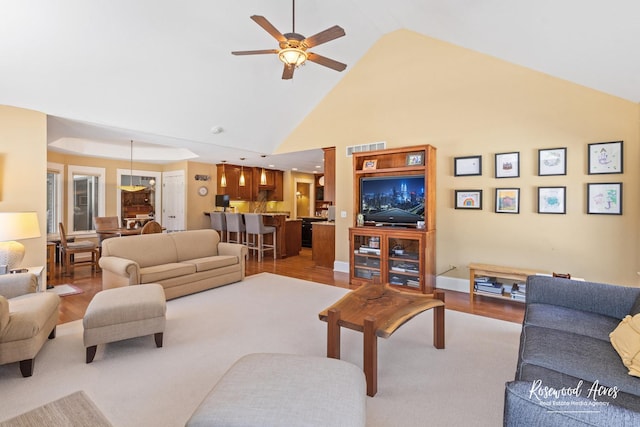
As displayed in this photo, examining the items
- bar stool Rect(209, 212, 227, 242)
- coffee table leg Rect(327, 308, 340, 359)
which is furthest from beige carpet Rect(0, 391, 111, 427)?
bar stool Rect(209, 212, 227, 242)

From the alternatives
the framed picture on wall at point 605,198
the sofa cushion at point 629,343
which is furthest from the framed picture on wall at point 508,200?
the sofa cushion at point 629,343

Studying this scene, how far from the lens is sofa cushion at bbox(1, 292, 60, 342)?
2223 mm

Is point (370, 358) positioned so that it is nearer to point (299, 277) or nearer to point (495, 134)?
point (299, 277)

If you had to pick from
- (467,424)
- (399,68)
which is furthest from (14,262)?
(399,68)

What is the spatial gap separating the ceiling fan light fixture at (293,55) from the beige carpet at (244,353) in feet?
8.87

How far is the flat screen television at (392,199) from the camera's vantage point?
15.3 ft

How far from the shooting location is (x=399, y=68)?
4.99 metres

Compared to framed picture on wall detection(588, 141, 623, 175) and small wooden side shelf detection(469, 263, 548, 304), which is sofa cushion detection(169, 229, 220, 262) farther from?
framed picture on wall detection(588, 141, 623, 175)

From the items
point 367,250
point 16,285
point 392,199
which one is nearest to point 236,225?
point 367,250

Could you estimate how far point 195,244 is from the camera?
4.92m

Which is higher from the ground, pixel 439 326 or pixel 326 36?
pixel 326 36

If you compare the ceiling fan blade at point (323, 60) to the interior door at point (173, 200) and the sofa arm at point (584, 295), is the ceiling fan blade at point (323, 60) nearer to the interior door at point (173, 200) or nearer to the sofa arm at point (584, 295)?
the sofa arm at point (584, 295)

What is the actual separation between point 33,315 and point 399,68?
5405 millimetres

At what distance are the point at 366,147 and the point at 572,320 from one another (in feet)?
12.8
